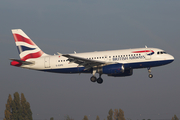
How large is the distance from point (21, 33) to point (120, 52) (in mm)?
21373

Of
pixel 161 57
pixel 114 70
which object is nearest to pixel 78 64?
pixel 114 70

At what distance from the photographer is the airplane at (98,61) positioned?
165 feet

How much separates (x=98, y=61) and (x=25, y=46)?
17.0 metres

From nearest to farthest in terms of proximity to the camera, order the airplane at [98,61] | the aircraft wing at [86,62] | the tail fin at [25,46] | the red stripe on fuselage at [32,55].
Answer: the aircraft wing at [86,62], the airplane at [98,61], the red stripe on fuselage at [32,55], the tail fin at [25,46]

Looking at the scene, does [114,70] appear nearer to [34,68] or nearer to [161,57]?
[161,57]

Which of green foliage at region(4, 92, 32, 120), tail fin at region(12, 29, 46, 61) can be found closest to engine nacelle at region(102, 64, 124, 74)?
tail fin at region(12, 29, 46, 61)

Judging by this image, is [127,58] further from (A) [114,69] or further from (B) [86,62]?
(B) [86,62]

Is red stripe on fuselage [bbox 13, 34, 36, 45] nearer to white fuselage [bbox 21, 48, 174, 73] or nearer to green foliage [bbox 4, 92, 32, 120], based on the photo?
white fuselage [bbox 21, 48, 174, 73]

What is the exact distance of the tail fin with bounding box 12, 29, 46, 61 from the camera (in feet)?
187

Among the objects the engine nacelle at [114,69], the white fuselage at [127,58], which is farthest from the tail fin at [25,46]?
the engine nacelle at [114,69]

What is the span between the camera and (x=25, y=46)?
58156 millimetres

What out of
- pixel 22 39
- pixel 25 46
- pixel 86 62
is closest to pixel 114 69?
pixel 86 62

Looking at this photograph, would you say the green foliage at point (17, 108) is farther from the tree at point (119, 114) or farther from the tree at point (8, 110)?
the tree at point (119, 114)

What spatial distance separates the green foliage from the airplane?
174 ft
